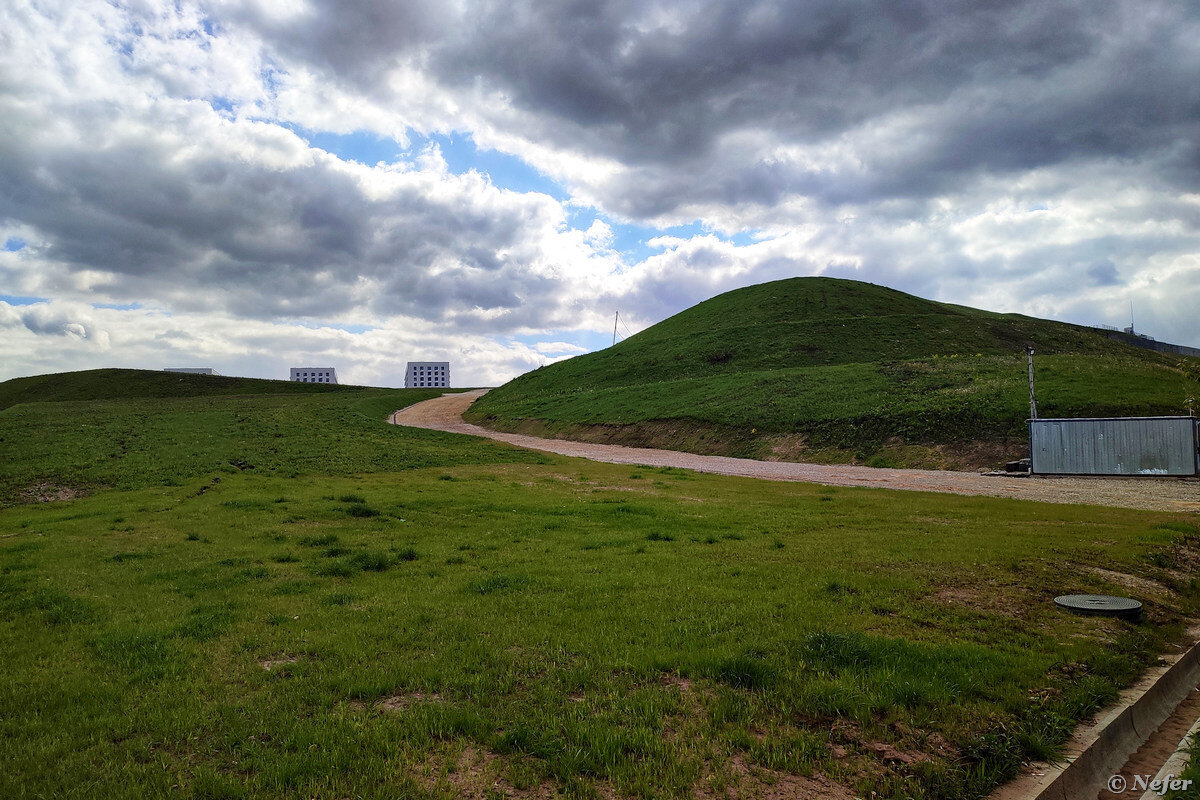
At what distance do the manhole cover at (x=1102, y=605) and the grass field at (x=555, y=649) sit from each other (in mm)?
215

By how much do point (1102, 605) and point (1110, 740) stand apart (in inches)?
176

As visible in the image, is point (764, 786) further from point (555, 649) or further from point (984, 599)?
point (984, 599)

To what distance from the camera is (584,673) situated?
732cm

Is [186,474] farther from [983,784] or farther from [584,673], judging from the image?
[983,784]

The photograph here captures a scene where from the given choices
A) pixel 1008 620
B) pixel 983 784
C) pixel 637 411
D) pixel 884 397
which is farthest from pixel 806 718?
pixel 637 411

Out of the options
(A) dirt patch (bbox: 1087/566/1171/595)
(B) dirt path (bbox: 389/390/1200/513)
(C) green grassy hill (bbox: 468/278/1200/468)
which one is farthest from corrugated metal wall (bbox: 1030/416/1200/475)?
(A) dirt patch (bbox: 1087/566/1171/595)

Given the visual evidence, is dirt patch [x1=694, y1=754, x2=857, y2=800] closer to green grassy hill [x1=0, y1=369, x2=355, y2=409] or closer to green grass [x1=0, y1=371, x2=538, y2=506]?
green grass [x1=0, y1=371, x2=538, y2=506]

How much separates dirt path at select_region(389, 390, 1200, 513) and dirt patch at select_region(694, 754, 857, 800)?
79.0 feet

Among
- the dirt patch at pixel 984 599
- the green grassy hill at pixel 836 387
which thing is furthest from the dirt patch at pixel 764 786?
the green grassy hill at pixel 836 387

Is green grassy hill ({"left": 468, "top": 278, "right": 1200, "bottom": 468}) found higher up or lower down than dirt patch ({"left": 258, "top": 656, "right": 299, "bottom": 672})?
higher up

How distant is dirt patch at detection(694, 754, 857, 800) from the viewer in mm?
5309

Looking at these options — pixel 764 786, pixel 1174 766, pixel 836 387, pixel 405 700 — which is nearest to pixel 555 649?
pixel 405 700

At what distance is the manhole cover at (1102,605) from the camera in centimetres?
996

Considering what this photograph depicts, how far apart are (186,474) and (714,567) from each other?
82.2 feet
